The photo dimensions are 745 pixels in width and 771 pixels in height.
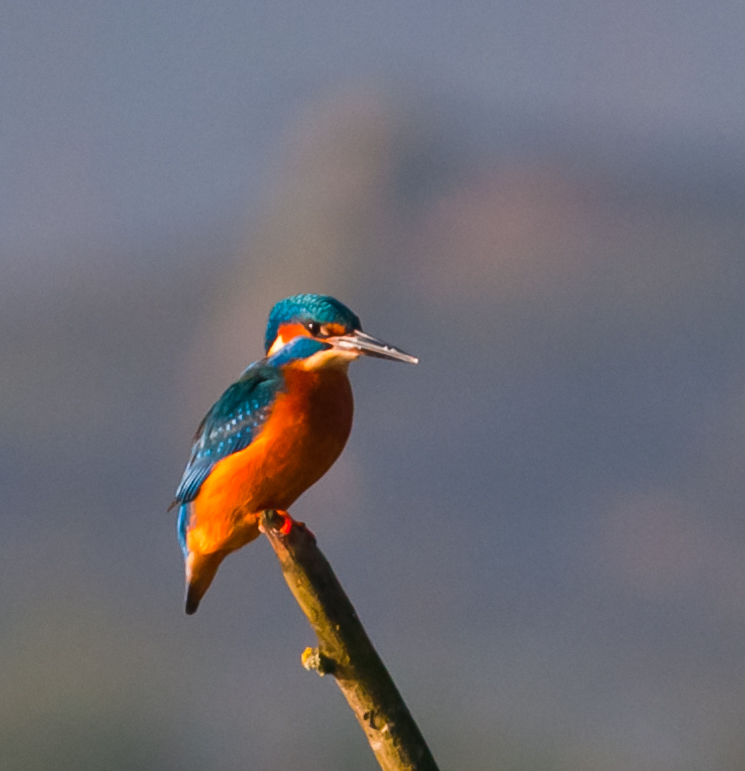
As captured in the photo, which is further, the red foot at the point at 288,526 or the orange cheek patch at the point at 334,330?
the orange cheek patch at the point at 334,330

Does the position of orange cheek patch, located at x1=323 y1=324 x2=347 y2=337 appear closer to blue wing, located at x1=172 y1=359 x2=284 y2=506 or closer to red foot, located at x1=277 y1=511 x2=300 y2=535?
blue wing, located at x1=172 y1=359 x2=284 y2=506

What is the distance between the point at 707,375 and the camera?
1523cm

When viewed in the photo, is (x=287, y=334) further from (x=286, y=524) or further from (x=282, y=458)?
(x=286, y=524)

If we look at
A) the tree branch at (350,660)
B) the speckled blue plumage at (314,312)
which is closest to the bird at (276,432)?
the speckled blue plumage at (314,312)

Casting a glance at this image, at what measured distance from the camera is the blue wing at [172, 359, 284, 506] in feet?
6.81

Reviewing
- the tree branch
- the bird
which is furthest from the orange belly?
the tree branch

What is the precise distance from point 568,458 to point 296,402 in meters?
12.8

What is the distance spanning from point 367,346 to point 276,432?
213 millimetres

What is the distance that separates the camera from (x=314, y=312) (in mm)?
2055

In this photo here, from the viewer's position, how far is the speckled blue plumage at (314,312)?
204cm

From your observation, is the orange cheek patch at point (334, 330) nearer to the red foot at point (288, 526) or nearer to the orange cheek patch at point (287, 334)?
the orange cheek patch at point (287, 334)

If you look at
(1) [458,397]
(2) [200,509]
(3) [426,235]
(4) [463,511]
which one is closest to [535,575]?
(4) [463,511]

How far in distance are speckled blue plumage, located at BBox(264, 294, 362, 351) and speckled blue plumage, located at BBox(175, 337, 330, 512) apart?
0.12 ft

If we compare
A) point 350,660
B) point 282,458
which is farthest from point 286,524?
point 350,660
